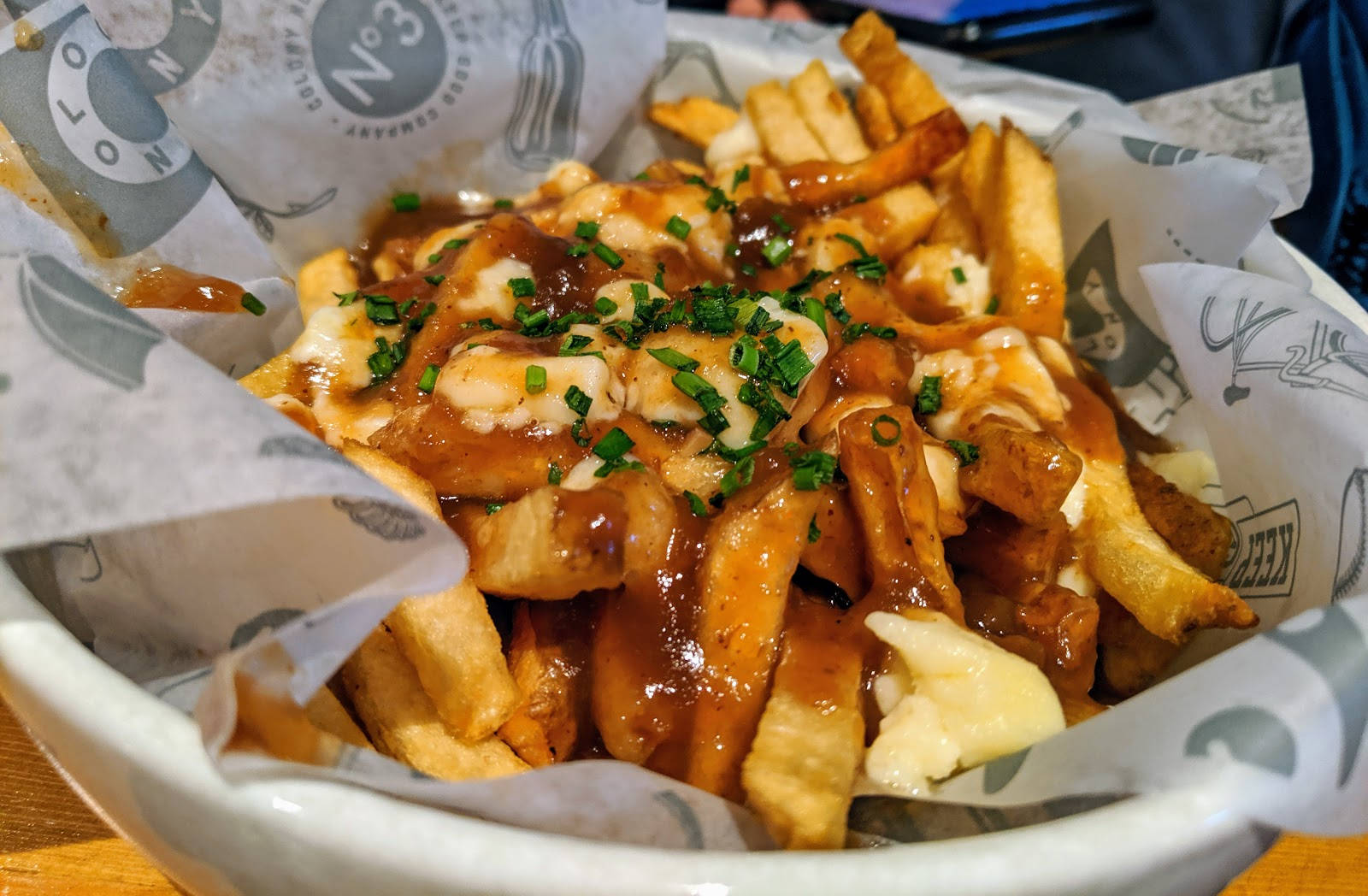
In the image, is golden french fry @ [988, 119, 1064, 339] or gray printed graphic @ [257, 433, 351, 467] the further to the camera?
golden french fry @ [988, 119, 1064, 339]

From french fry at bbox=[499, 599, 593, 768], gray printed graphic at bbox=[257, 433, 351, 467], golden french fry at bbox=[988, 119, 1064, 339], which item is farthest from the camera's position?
golden french fry at bbox=[988, 119, 1064, 339]

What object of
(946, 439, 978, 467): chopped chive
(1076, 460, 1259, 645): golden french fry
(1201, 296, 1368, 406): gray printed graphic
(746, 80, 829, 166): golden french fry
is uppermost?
(746, 80, 829, 166): golden french fry

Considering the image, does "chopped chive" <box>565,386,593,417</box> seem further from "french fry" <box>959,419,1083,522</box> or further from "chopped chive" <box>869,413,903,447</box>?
"french fry" <box>959,419,1083,522</box>

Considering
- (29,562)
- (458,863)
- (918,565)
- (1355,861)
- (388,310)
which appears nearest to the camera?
(458,863)

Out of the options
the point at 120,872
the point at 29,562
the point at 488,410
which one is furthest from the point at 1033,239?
the point at 120,872

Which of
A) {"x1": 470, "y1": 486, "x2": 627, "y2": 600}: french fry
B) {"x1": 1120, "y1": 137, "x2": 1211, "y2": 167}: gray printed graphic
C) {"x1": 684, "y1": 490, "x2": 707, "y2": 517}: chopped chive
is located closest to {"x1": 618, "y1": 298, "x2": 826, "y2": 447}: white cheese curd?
{"x1": 684, "y1": 490, "x2": 707, "y2": 517}: chopped chive

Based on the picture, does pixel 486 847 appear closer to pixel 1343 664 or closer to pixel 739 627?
pixel 739 627

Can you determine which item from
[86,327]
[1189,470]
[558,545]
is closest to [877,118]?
[1189,470]

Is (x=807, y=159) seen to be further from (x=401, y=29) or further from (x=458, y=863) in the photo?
(x=458, y=863)
